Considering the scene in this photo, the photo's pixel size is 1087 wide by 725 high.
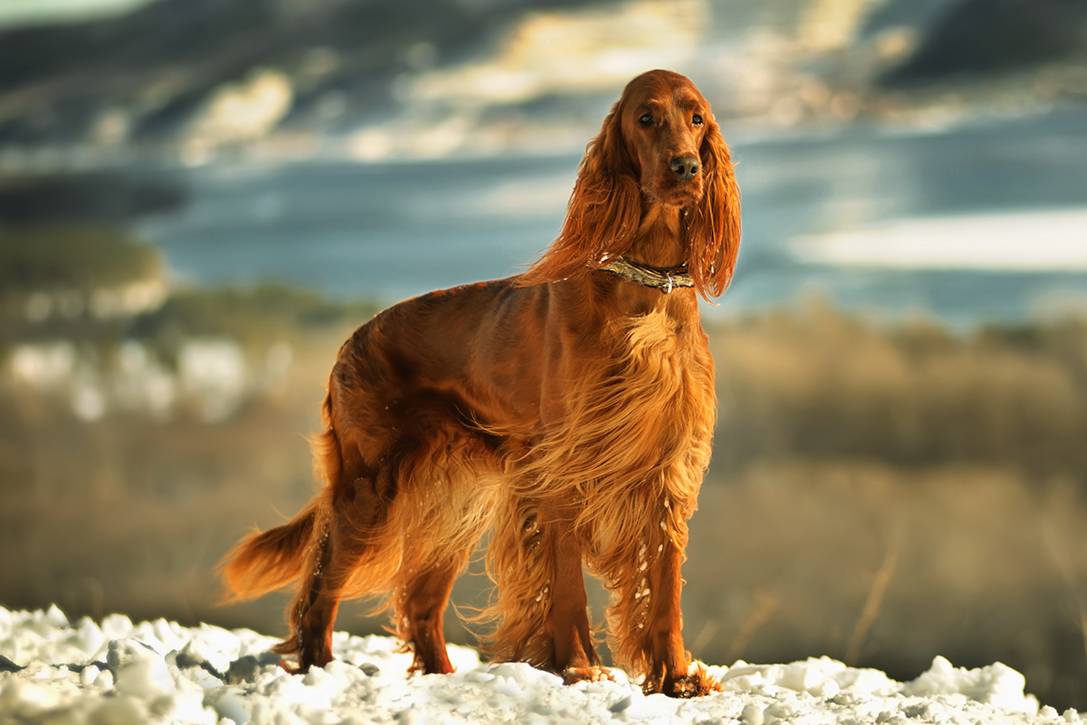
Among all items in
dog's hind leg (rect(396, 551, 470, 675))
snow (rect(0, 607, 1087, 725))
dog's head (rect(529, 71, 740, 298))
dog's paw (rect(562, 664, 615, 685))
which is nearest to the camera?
snow (rect(0, 607, 1087, 725))

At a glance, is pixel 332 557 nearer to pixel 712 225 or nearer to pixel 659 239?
pixel 659 239

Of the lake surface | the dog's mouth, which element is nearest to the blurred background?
the lake surface

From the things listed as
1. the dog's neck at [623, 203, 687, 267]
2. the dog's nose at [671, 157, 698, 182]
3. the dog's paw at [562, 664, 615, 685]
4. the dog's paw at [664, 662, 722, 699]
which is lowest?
the dog's paw at [664, 662, 722, 699]

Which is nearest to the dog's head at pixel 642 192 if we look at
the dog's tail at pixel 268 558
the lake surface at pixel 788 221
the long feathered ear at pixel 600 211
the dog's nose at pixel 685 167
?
the long feathered ear at pixel 600 211

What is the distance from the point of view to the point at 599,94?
8.02 m

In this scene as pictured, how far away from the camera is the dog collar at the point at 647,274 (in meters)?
3.36

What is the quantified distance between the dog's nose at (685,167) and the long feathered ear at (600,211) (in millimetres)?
219

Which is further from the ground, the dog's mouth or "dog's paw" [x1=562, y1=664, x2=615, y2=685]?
the dog's mouth

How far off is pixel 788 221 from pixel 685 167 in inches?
192

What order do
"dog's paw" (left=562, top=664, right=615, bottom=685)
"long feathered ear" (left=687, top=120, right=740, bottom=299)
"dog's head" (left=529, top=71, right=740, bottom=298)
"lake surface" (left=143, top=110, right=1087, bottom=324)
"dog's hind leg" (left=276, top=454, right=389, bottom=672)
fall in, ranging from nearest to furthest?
1. "dog's head" (left=529, top=71, right=740, bottom=298)
2. "long feathered ear" (left=687, top=120, right=740, bottom=299)
3. "dog's paw" (left=562, top=664, right=615, bottom=685)
4. "dog's hind leg" (left=276, top=454, right=389, bottom=672)
5. "lake surface" (left=143, top=110, right=1087, bottom=324)

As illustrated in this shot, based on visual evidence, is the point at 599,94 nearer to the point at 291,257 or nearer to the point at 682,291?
the point at 291,257

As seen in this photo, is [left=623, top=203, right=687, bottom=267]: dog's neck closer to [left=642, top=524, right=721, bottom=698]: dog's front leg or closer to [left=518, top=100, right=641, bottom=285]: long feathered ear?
[left=518, top=100, right=641, bottom=285]: long feathered ear

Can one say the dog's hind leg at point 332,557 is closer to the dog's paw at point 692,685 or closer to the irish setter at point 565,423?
the irish setter at point 565,423

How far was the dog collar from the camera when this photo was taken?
11.0 ft
